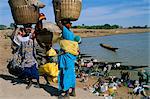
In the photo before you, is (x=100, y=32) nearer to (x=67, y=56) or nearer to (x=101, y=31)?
(x=101, y=31)

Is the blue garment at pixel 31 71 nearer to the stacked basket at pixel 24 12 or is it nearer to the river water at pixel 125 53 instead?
the stacked basket at pixel 24 12

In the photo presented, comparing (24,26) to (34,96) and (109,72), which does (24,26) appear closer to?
(34,96)

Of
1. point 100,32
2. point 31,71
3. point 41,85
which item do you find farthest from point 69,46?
point 100,32

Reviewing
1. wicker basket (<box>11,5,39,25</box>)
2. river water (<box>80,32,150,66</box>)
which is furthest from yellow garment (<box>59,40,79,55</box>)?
river water (<box>80,32,150,66</box>)

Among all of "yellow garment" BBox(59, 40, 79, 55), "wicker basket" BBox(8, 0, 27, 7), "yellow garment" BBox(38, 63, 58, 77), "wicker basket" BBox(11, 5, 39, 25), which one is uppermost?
"wicker basket" BBox(8, 0, 27, 7)

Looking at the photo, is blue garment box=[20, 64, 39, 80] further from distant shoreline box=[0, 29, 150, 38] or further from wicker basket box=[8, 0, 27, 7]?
distant shoreline box=[0, 29, 150, 38]

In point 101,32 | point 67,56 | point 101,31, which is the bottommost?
point 101,32

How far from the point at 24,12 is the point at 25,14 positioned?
5 cm

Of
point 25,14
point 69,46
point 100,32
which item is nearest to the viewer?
point 69,46

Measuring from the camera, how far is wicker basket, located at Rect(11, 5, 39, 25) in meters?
7.67

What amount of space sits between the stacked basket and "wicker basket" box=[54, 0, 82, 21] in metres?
0.83

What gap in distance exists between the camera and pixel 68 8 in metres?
7.07

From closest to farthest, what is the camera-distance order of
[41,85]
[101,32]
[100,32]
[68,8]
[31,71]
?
[68,8]
[31,71]
[41,85]
[100,32]
[101,32]

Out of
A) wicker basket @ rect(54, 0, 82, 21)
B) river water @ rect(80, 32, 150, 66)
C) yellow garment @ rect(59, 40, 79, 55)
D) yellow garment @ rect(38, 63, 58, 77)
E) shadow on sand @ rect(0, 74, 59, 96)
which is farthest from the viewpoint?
river water @ rect(80, 32, 150, 66)
